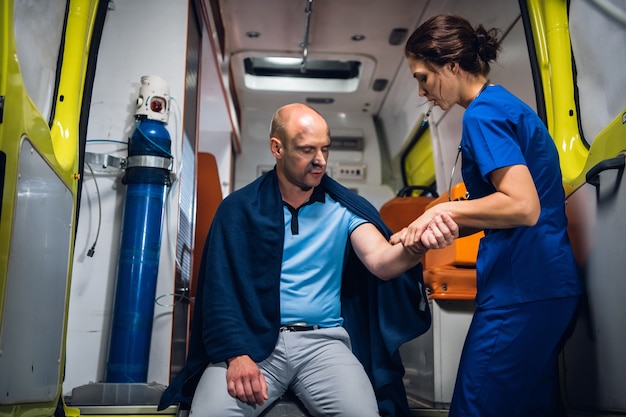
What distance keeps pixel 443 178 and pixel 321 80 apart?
2038mm

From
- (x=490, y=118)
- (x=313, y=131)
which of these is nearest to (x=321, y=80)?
(x=313, y=131)

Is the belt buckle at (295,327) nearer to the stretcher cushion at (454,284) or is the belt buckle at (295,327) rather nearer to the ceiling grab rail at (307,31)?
the stretcher cushion at (454,284)

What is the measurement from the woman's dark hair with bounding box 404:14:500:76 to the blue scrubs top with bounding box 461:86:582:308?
18 cm

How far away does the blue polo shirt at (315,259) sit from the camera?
7.61 ft

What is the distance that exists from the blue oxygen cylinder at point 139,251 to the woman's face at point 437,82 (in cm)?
156

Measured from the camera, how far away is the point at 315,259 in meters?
2.40

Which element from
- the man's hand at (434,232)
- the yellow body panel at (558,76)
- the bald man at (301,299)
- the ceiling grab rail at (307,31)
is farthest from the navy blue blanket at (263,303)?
the ceiling grab rail at (307,31)

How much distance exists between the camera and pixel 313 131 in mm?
2484

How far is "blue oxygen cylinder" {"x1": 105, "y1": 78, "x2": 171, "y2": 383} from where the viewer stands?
2947 millimetres

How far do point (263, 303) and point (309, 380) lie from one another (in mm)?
344

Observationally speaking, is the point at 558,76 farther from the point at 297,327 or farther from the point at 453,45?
the point at 297,327

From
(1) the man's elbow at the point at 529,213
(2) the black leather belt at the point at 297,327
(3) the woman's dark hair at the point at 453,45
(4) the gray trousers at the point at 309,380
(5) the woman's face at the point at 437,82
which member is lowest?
(4) the gray trousers at the point at 309,380

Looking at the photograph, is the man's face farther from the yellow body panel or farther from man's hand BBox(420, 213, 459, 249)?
the yellow body panel

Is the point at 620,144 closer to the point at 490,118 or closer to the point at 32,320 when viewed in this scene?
the point at 490,118
